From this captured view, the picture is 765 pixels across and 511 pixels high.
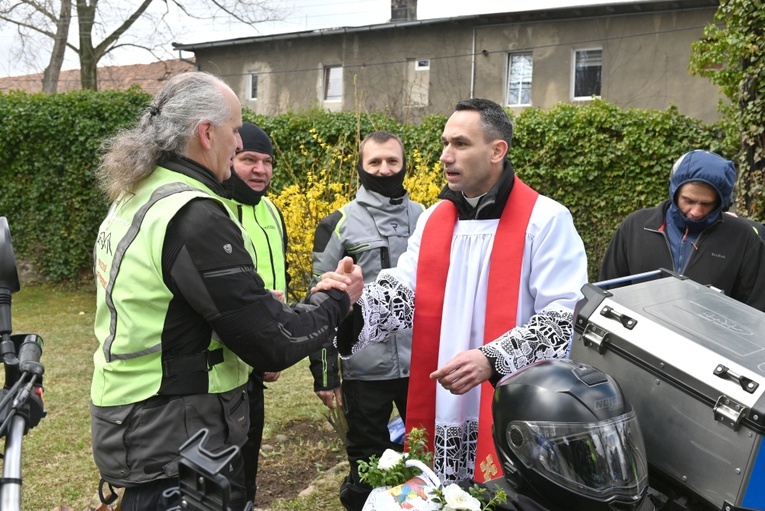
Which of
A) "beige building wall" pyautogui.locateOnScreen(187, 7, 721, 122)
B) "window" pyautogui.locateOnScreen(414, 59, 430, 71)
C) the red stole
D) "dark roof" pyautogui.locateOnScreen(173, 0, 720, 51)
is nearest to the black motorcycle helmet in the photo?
the red stole

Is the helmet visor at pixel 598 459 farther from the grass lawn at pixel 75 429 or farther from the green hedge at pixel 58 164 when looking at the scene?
the green hedge at pixel 58 164

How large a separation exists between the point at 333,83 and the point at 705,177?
801 inches

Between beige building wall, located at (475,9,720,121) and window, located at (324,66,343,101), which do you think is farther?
window, located at (324,66,343,101)

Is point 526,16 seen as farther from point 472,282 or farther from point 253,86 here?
point 472,282

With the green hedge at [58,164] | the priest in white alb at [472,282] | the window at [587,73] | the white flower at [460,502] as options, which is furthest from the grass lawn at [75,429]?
the window at [587,73]

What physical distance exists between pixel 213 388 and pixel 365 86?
807 inches

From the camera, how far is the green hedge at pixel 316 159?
10.5 meters

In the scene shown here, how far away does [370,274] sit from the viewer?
161 inches

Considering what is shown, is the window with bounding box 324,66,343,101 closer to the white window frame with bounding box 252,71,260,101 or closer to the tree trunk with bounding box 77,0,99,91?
the white window frame with bounding box 252,71,260,101

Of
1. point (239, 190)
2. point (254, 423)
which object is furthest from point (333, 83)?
point (254, 423)

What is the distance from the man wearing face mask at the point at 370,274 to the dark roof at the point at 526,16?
550 inches

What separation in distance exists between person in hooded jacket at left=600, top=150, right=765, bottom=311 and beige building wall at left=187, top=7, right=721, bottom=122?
38.0ft

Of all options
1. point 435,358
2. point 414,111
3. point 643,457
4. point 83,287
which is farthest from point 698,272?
point 414,111

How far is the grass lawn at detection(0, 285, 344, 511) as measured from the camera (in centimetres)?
493
